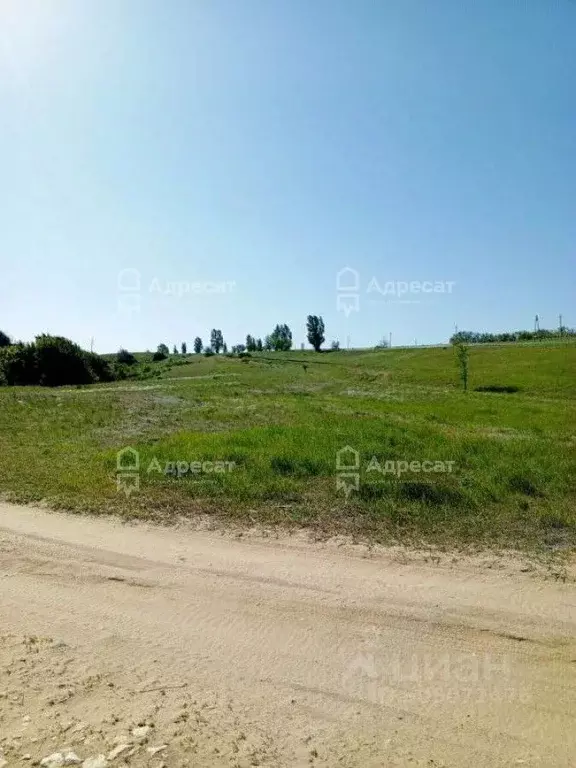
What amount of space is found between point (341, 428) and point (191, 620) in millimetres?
11747

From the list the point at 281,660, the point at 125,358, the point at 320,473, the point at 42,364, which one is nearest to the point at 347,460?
the point at 320,473

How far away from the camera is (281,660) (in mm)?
4977

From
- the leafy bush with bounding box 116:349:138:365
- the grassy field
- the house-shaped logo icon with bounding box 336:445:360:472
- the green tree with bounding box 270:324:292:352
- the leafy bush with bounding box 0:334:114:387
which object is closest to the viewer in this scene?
the grassy field

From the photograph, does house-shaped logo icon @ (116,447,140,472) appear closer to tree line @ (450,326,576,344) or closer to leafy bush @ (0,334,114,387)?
leafy bush @ (0,334,114,387)

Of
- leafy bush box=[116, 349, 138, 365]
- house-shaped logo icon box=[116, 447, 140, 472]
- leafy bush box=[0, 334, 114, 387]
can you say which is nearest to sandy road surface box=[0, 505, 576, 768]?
house-shaped logo icon box=[116, 447, 140, 472]

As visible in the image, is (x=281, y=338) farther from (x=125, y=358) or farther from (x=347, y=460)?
(x=347, y=460)

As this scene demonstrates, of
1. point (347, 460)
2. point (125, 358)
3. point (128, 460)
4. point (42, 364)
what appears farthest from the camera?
point (125, 358)

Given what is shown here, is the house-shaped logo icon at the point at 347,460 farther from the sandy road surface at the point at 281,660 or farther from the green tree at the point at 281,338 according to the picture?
the green tree at the point at 281,338

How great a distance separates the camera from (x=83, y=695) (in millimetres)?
4406

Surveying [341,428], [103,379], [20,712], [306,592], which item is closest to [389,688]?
[306,592]

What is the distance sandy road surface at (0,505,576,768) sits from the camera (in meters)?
3.94

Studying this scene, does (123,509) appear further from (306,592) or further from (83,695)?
(83,695)

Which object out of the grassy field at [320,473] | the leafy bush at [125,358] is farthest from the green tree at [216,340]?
the grassy field at [320,473]

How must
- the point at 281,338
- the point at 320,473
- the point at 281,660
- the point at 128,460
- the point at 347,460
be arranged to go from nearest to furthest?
the point at 281,660 < the point at 320,473 < the point at 347,460 < the point at 128,460 < the point at 281,338
